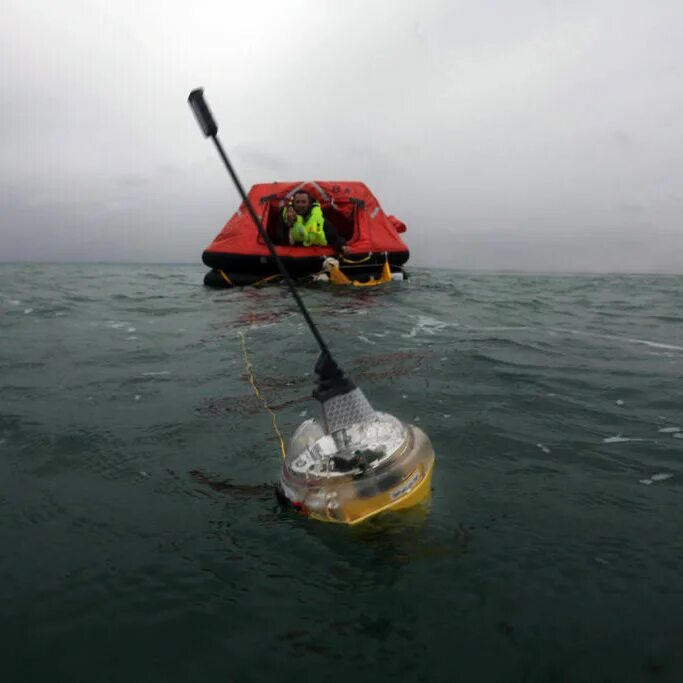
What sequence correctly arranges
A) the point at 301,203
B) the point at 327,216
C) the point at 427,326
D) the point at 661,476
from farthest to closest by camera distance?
the point at 327,216, the point at 301,203, the point at 427,326, the point at 661,476

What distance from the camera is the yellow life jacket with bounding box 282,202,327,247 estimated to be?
1155cm

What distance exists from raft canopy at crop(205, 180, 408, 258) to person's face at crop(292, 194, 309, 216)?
2.79 feet

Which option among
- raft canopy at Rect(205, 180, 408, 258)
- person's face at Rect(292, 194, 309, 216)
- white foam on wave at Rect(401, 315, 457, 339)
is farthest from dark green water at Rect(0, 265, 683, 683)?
person's face at Rect(292, 194, 309, 216)

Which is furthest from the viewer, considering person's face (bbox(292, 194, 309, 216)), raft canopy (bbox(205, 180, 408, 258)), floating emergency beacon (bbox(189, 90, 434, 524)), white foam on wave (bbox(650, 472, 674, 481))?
person's face (bbox(292, 194, 309, 216))

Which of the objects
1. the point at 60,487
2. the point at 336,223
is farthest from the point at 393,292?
the point at 60,487

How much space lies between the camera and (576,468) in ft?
8.41

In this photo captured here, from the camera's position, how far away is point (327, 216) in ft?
45.9

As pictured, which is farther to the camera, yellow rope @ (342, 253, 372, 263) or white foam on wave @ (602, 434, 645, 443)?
yellow rope @ (342, 253, 372, 263)

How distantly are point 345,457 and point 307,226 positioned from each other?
33.5 feet

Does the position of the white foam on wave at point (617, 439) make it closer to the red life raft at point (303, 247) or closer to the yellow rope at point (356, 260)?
the red life raft at point (303, 247)

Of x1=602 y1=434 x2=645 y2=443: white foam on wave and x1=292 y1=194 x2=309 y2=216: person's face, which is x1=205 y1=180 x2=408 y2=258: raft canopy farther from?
x1=602 y1=434 x2=645 y2=443: white foam on wave

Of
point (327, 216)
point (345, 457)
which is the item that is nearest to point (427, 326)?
point (345, 457)

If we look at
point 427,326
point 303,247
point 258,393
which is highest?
point 303,247

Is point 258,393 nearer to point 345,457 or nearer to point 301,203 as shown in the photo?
point 345,457
